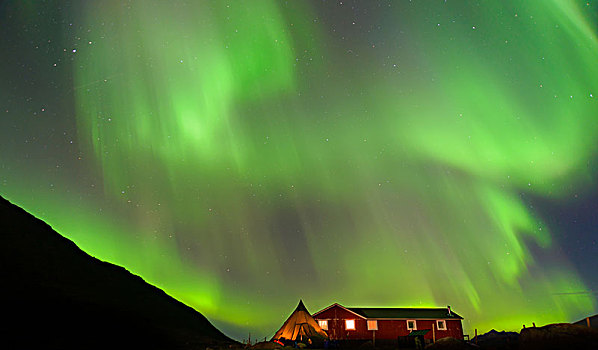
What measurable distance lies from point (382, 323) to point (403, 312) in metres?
5.45

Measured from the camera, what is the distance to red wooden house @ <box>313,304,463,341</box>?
55.9 metres

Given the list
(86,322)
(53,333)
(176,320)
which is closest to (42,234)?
(176,320)

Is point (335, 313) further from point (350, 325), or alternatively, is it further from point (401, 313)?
point (401, 313)

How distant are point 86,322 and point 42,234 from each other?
7445cm

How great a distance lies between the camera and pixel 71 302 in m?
97.7

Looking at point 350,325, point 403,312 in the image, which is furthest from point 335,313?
point 403,312

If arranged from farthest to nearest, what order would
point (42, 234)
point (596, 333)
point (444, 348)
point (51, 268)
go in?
point (42, 234), point (51, 268), point (444, 348), point (596, 333)

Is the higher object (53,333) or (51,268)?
(51,268)

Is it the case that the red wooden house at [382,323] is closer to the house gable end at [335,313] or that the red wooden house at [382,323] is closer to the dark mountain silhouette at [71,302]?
the house gable end at [335,313]

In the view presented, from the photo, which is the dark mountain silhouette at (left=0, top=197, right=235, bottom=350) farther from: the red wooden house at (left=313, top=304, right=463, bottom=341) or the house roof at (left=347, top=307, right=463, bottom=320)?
the house roof at (left=347, top=307, right=463, bottom=320)

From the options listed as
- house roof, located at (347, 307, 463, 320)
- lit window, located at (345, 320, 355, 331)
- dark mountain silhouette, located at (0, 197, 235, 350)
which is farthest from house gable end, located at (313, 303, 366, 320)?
dark mountain silhouette, located at (0, 197, 235, 350)

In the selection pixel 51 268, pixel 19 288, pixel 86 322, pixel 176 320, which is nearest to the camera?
pixel 86 322

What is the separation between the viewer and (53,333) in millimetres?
62625

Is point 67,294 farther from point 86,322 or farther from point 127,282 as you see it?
point 127,282
